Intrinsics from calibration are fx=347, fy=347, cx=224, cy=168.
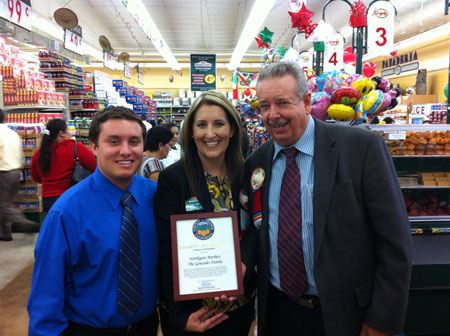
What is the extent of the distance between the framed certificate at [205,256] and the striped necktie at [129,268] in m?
0.18

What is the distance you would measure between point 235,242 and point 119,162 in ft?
1.99

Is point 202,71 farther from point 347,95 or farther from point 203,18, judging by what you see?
point 347,95

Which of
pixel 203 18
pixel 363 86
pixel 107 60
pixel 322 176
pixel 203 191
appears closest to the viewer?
pixel 322 176

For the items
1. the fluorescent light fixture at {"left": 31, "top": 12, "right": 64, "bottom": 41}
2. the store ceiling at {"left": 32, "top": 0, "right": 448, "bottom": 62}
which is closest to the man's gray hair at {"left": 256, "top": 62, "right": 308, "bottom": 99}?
the store ceiling at {"left": 32, "top": 0, "right": 448, "bottom": 62}

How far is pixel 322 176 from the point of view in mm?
1492

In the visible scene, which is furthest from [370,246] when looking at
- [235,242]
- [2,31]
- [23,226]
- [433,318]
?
[2,31]

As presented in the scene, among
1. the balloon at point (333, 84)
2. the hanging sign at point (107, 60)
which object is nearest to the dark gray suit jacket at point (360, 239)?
the balloon at point (333, 84)

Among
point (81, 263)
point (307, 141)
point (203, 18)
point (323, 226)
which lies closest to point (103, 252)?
point (81, 263)

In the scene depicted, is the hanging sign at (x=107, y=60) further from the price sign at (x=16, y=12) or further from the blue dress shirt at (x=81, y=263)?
the blue dress shirt at (x=81, y=263)

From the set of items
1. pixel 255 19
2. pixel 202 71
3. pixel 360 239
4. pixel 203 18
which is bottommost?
pixel 360 239

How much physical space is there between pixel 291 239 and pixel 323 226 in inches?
6.6

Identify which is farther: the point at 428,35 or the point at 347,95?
the point at 428,35

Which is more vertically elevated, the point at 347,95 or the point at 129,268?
the point at 347,95

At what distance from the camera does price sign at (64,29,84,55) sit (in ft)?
24.3
